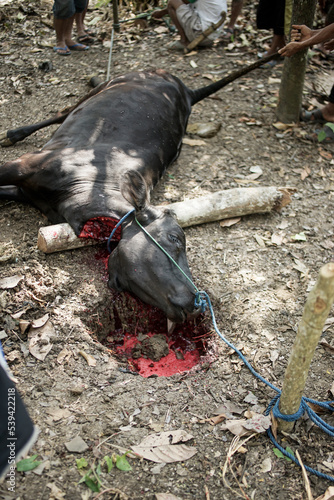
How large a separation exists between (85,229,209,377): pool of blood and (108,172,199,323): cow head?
0.20 m

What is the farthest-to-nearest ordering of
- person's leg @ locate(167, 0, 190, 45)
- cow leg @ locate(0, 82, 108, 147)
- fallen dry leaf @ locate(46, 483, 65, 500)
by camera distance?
person's leg @ locate(167, 0, 190, 45)
cow leg @ locate(0, 82, 108, 147)
fallen dry leaf @ locate(46, 483, 65, 500)

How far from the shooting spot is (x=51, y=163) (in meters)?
4.27

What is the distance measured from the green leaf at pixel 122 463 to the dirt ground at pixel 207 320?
33mm

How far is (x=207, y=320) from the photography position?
12.1 feet

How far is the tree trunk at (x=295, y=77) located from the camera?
537cm

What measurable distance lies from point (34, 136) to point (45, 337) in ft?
11.0

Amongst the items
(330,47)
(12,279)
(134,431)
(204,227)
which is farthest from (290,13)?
(134,431)

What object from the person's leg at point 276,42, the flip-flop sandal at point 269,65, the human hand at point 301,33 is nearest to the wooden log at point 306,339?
the human hand at point 301,33

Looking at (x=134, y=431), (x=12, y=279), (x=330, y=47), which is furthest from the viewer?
(x=330, y=47)

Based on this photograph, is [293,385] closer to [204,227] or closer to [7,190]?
[204,227]

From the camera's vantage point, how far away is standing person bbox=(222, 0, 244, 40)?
8.65 m

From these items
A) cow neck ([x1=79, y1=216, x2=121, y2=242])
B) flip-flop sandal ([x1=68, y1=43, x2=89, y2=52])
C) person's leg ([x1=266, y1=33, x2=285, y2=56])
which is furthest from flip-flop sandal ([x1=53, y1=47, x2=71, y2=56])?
cow neck ([x1=79, y1=216, x2=121, y2=242])

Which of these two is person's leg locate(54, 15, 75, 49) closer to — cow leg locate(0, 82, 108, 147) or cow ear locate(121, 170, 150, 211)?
cow leg locate(0, 82, 108, 147)

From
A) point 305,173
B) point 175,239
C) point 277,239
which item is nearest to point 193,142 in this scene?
point 305,173
